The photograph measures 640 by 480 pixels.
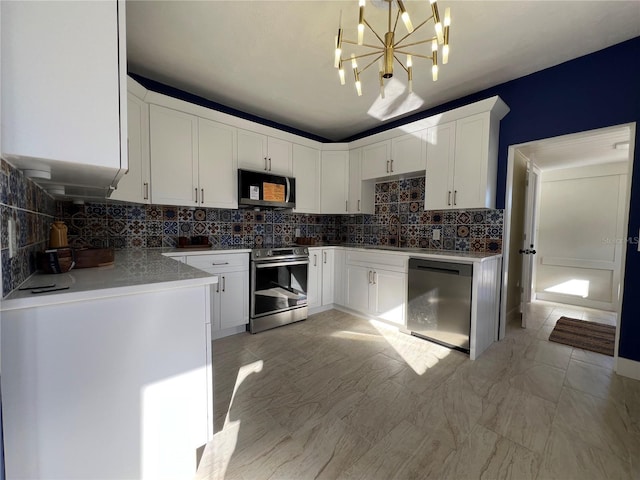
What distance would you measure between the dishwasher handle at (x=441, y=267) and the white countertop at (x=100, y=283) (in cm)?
210

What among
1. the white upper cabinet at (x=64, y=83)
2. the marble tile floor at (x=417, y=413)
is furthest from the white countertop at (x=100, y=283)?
the marble tile floor at (x=417, y=413)

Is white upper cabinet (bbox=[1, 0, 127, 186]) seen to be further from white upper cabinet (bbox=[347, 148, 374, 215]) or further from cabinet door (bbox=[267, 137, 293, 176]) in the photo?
white upper cabinet (bbox=[347, 148, 374, 215])

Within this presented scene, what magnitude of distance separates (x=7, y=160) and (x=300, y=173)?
283 cm

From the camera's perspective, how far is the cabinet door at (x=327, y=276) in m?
3.48

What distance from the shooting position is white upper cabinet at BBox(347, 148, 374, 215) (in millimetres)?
3686

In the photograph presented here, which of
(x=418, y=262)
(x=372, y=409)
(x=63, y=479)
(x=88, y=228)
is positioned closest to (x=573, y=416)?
(x=372, y=409)

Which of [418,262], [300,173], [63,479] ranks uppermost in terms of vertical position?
[300,173]

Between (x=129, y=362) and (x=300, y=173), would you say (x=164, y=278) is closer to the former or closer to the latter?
(x=129, y=362)

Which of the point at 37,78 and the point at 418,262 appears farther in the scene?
the point at 418,262

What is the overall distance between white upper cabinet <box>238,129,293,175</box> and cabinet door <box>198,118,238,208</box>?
0.11 meters

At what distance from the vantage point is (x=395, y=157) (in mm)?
3223

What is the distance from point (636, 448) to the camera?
1.37 metres

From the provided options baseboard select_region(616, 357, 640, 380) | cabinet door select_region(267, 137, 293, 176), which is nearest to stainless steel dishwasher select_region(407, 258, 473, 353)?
baseboard select_region(616, 357, 640, 380)

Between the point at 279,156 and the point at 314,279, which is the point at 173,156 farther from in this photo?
the point at 314,279
